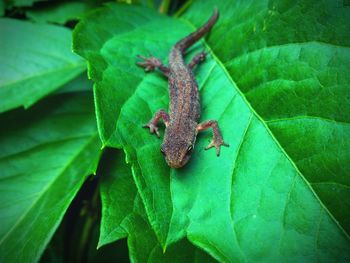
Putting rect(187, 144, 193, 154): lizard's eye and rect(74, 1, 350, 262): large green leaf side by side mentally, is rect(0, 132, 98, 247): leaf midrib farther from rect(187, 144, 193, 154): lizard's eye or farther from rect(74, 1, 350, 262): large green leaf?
rect(187, 144, 193, 154): lizard's eye

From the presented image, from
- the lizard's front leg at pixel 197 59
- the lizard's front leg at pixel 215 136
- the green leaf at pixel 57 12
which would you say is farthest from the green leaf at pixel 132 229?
the green leaf at pixel 57 12

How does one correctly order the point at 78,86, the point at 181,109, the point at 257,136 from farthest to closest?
the point at 78,86 → the point at 181,109 → the point at 257,136

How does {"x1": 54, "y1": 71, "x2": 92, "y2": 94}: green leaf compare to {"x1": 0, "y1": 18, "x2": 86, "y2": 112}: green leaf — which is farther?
{"x1": 54, "y1": 71, "x2": 92, "y2": 94}: green leaf

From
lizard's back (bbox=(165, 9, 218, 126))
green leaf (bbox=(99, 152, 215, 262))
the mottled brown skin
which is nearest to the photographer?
green leaf (bbox=(99, 152, 215, 262))

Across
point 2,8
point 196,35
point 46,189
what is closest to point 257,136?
point 196,35

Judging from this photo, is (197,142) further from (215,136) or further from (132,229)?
(132,229)

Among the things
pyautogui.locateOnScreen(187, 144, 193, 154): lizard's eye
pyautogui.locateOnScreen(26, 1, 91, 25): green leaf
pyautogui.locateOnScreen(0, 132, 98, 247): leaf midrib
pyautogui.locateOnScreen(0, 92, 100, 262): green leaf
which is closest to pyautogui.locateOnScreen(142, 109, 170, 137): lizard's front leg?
pyautogui.locateOnScreen(187, 144, 193, 154): lizard's eye

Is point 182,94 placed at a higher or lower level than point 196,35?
lower
